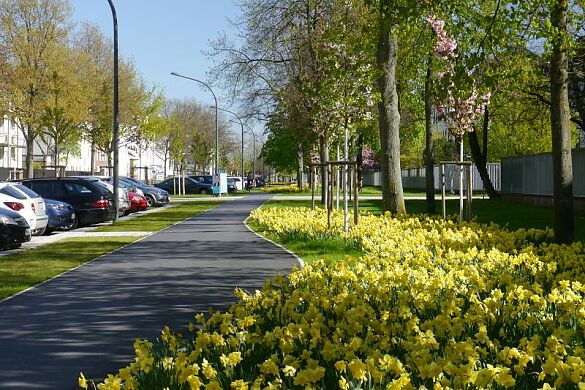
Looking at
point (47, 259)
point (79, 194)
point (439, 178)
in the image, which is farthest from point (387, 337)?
point (439, 178)

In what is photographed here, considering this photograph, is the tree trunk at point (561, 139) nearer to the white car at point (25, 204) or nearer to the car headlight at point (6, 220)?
the car headlight at point (6, 220)

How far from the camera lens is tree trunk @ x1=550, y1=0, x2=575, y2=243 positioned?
14.2m

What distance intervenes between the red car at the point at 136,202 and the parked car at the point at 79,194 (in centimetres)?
818

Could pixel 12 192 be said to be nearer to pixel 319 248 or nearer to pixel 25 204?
pixel 25 204

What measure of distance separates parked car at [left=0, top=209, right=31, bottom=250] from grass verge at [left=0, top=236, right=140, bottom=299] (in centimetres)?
37

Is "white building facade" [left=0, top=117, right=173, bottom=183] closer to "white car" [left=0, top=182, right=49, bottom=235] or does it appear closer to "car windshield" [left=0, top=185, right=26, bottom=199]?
"white car" [left=0, top=182, right=49, bottom=235]

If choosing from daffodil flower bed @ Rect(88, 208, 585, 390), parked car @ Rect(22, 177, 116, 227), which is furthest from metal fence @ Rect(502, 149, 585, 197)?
daffodil flower bed @ Rect(88, 208, 585, 390)

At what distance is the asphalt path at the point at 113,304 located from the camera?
691 cm

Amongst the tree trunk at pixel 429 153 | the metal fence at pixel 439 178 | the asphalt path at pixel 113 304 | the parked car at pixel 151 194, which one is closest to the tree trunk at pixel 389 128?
the tree trunk at pixel 429 153

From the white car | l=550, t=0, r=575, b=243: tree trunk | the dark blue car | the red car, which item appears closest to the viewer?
l=550, t=0, r=575, b=243: tree trunk

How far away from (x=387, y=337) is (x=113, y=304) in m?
5.38

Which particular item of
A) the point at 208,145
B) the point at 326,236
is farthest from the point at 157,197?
the point at 208,145

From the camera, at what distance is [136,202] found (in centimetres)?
3616

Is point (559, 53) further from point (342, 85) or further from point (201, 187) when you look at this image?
point (201, 187)
